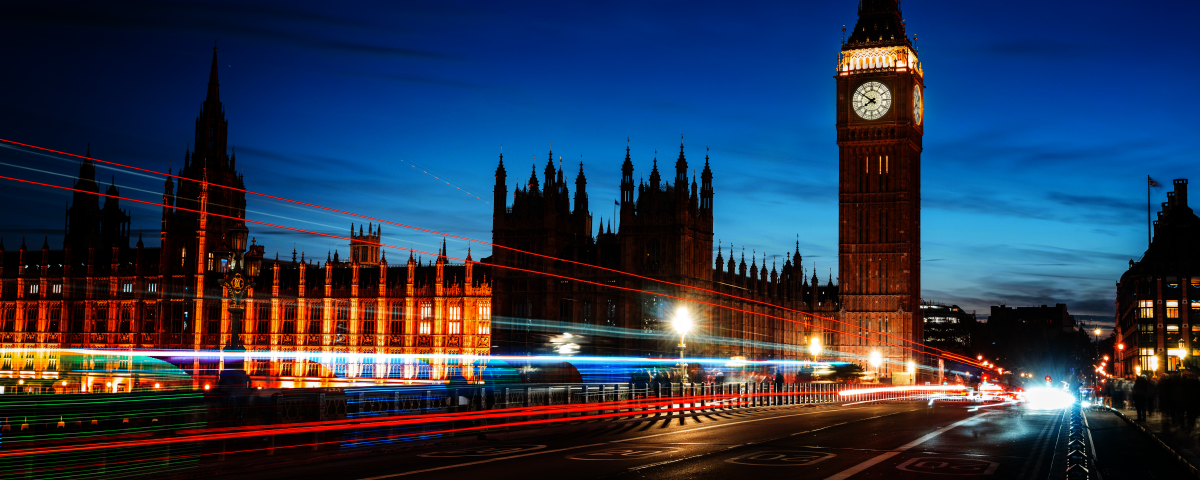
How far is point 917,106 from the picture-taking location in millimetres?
88062

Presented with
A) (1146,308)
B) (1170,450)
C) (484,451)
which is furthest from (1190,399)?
(1146,308)

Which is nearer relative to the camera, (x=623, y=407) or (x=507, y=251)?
(x=623, y=407)

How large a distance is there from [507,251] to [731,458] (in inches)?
2201

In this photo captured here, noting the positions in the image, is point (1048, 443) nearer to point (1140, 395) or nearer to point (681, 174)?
point (1140, 395)

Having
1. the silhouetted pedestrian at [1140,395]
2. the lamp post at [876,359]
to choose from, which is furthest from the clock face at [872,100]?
the silhouetted pedestrian at [1140,395]

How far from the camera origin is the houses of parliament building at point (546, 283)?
68.9 metres

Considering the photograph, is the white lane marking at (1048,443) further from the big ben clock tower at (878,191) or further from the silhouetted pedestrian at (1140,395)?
the big ben clock tower at (878,191)

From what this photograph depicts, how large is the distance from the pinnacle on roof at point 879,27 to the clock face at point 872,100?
12.6 feet

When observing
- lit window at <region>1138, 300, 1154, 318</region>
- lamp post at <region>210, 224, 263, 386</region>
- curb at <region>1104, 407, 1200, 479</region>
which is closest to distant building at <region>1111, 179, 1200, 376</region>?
lit window at <region>1138, 300, 1154, 318</region>

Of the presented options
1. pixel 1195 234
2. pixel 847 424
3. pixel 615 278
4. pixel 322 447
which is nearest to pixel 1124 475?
pixel 847 424

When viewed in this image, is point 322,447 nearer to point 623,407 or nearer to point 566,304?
point 623,407

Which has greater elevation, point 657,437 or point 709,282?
point 709,282

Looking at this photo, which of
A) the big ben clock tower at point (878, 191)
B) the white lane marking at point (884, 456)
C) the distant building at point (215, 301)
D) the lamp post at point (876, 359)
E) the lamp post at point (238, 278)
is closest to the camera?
the white lane marking at point (884, 456)

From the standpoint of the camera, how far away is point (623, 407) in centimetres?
3047
